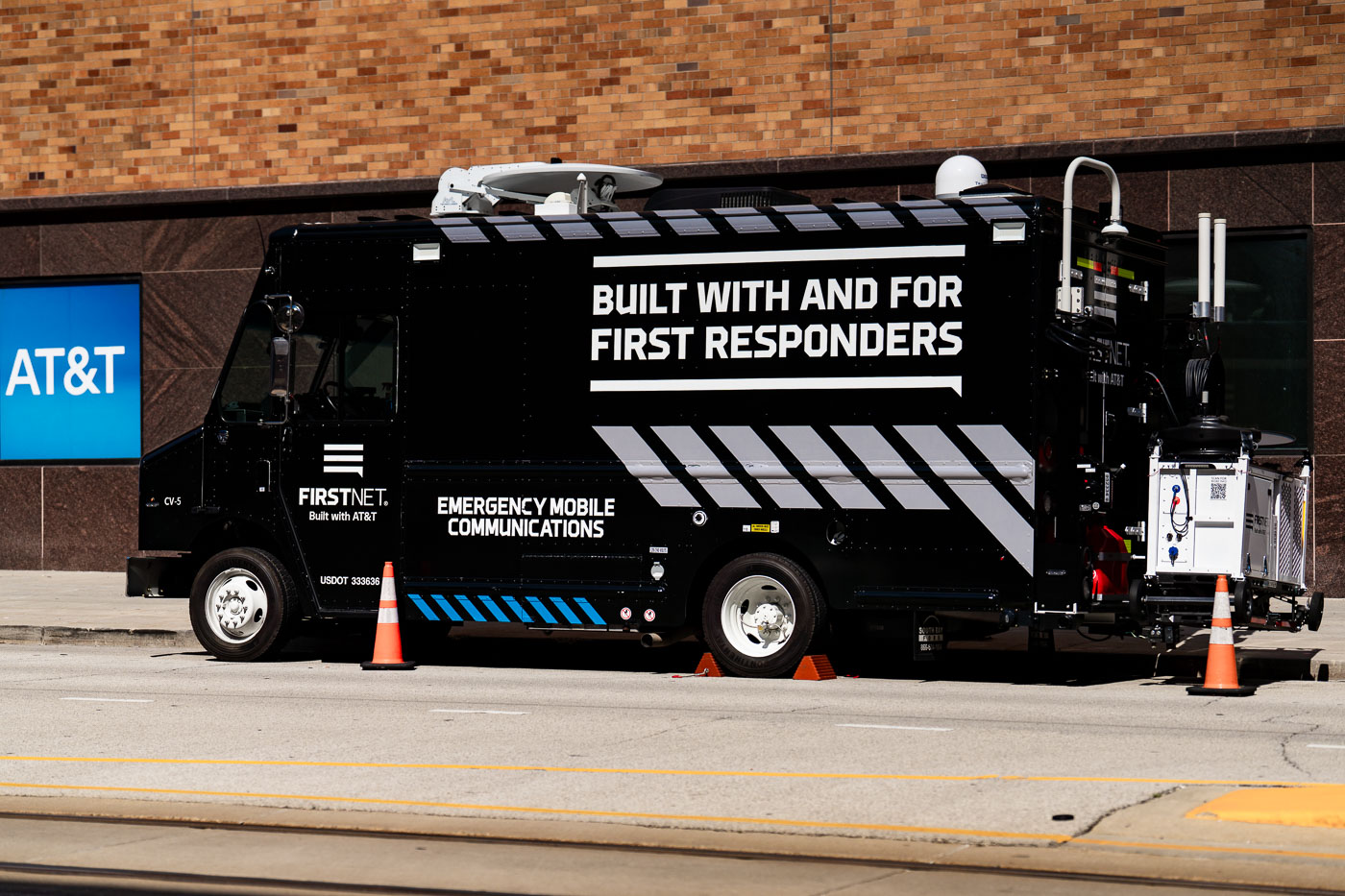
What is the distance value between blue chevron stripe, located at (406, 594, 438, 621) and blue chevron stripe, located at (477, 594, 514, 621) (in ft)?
1.28

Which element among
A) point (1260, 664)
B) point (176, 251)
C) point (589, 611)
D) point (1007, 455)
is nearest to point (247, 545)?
point (589, 611)

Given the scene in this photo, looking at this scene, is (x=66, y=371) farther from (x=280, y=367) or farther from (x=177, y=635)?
(x=280, y=367)

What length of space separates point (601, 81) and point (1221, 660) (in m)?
11.9

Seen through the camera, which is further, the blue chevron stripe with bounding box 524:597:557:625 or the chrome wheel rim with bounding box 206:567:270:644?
the chrome wheel rim with bounding box 206:567:270:644

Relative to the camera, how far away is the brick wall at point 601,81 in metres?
20.0

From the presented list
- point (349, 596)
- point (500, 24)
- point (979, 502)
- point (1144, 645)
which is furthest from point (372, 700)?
point (500, 24)

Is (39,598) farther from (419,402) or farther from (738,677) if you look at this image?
(738,677)

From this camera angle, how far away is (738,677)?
13938 millimetres

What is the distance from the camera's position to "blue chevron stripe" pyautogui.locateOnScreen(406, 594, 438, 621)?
14.6 meters

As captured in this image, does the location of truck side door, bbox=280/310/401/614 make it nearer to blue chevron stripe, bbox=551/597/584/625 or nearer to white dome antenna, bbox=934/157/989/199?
blue chevron stripe, bbox=551/597/584/625

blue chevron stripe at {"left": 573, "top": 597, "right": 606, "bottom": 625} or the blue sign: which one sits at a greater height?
the blue sign

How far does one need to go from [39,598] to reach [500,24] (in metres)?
8.15

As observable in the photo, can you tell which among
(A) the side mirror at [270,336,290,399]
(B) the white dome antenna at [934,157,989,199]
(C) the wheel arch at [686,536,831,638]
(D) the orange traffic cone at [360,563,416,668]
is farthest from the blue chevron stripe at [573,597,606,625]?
(B) the white dome antenna at [934,157,989,199]

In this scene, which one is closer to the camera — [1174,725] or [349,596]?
[1174,725]
